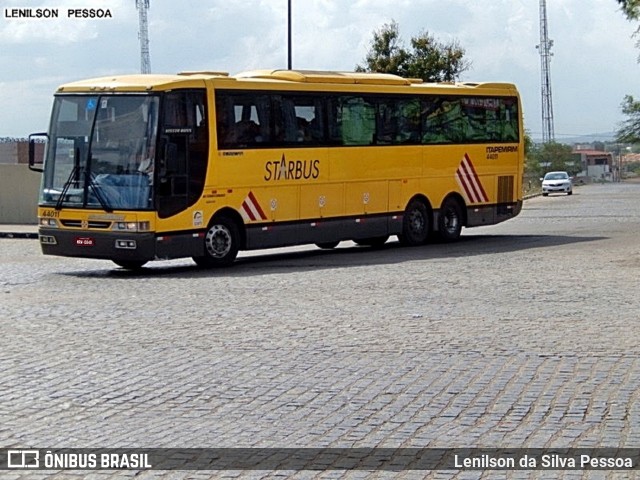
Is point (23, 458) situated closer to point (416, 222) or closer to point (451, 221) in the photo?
point (416, 222)

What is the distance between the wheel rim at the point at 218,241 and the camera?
22.0 metres

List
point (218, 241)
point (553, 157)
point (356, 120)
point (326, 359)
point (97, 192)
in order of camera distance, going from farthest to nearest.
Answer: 1. point (553, 157)
2. point (356, 120)
3. point (218, 241)
4. point (97, 192)
5. point (326, 359)

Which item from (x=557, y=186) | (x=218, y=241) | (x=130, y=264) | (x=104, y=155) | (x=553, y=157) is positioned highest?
(x=104, y=155)

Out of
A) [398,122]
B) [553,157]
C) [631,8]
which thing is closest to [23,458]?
[398,122]

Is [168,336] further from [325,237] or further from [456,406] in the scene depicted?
[325,237]

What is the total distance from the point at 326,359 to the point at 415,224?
1588 cm

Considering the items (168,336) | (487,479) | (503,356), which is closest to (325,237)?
(168,336)

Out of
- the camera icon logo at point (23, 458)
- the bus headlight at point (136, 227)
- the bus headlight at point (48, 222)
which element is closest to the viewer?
the camera icon logo at point (23, 458)

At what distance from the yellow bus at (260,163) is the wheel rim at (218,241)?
32 millimetres

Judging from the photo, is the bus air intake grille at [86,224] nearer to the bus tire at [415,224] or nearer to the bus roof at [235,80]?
the bus roof at [235,80]

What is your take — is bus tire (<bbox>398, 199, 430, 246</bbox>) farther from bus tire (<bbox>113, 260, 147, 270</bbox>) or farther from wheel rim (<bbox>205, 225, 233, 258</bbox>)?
bus tire (<bbox>113, 260, 147, 270</bbox>)

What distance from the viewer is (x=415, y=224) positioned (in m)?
27.2

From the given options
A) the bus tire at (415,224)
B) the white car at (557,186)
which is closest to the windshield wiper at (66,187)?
the bus tire at (415,224)

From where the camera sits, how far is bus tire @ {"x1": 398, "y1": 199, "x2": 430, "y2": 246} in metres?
26.9
